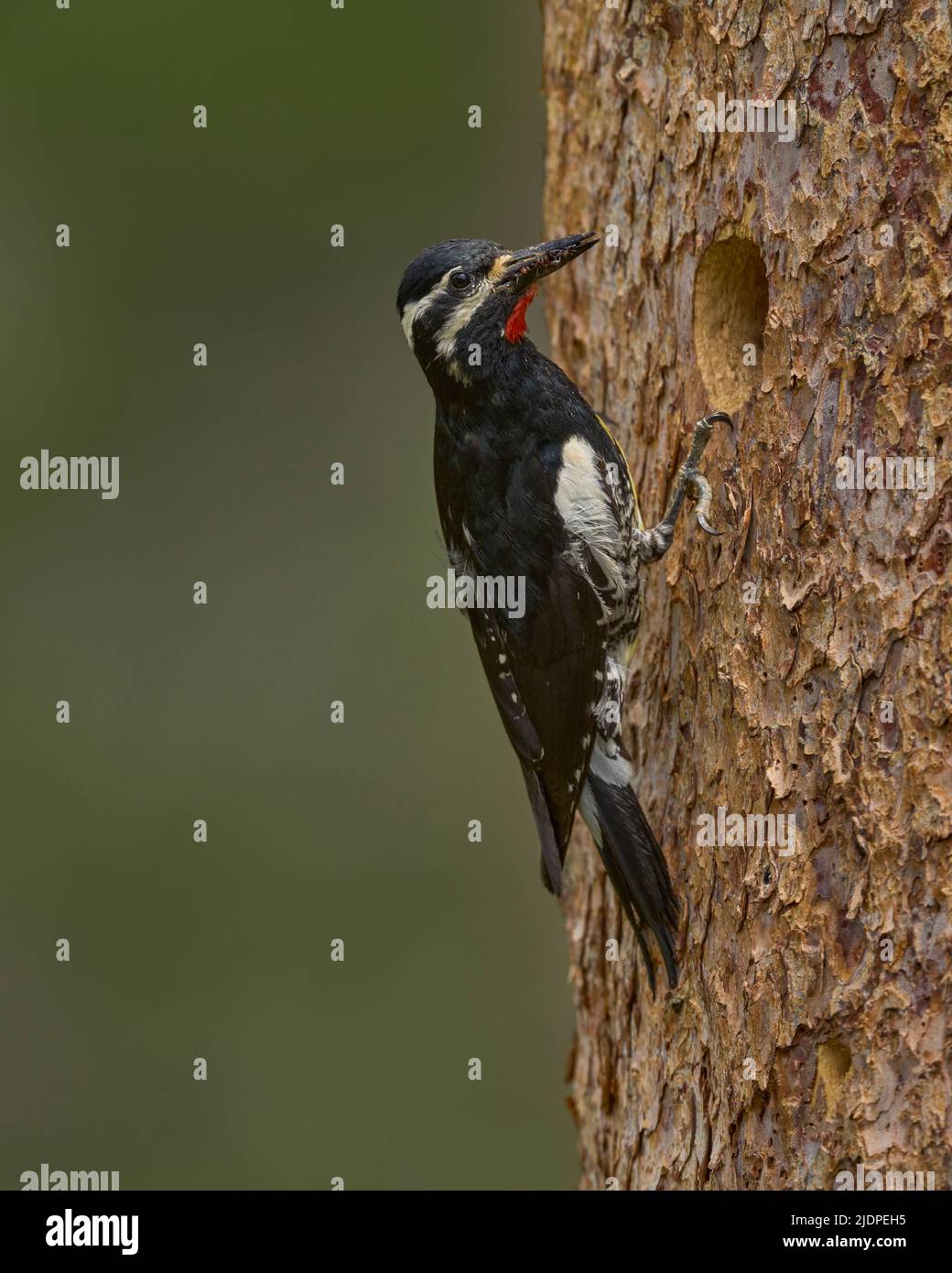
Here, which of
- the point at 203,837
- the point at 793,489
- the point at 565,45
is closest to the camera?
the point at 793,489

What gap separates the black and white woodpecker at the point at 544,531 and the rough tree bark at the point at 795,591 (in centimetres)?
10

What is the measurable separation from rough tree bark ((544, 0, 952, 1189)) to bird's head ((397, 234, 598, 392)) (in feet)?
0.78

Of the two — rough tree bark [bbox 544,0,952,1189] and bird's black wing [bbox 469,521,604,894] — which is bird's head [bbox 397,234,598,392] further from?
bird's black wing [bbox 469,521,604,894]

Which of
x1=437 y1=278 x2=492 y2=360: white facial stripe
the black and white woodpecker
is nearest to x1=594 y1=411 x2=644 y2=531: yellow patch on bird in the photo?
the black and white woodpecker

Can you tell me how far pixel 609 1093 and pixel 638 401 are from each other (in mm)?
1699

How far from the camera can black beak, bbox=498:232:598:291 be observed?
3264 mm

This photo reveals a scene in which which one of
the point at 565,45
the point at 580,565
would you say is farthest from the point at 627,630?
the point at 565,45

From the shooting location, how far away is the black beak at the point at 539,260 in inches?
128

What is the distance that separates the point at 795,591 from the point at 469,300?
118cm

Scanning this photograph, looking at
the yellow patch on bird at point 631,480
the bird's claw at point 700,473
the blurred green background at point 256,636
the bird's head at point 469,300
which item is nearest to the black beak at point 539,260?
the bird's head at point 469,300

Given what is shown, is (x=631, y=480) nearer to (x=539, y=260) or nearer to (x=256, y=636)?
(x=539, y=260)

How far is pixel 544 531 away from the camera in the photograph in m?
3.36

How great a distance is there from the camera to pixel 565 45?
370 centimetres

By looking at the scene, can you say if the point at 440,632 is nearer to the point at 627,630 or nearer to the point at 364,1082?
the point at 364,1082
